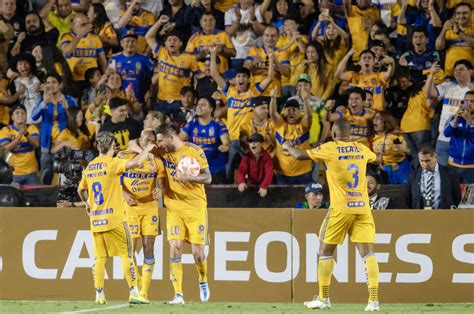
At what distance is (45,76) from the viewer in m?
17.1

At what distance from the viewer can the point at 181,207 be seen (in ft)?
37.7

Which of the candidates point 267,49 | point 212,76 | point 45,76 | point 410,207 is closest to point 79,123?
point 45,76

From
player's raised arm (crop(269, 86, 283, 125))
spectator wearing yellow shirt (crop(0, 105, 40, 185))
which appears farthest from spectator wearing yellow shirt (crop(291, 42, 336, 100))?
spectator wearing yellow shirt (crop(0, 105, 40, 185))

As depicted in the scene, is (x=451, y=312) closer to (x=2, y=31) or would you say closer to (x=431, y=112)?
(x=431, y=112)

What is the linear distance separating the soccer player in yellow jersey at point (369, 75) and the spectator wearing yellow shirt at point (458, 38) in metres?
0.96

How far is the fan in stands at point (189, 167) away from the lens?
37.0 feet

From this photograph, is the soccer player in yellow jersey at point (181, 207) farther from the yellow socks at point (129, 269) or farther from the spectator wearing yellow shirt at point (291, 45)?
the spectator wearing yellow shirt at point (291, 45)

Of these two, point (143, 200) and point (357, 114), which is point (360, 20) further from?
point (143, 200)

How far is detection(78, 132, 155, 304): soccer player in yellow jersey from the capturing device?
35.6ft

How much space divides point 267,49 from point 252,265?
4.75m

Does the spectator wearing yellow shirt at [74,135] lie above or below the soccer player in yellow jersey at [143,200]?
above

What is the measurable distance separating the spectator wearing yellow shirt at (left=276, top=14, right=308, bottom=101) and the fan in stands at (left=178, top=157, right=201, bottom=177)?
5.33 metres

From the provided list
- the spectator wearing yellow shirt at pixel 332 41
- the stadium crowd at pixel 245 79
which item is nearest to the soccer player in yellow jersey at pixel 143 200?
the stadium crowd at pixel 245 79

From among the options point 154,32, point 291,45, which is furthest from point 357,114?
point 154,32
